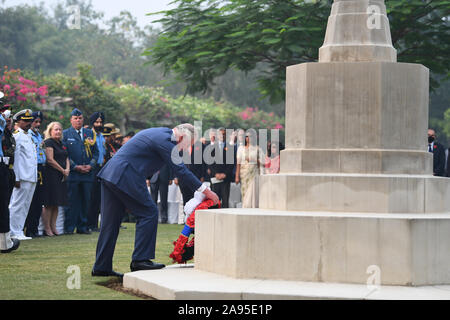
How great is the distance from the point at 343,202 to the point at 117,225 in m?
2.61

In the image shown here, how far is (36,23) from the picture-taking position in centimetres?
5912

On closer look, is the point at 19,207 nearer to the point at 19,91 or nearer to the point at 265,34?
the point at 265,34

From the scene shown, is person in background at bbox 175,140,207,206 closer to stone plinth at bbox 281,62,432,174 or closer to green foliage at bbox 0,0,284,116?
stone plinth at bbox 281,62,432,174

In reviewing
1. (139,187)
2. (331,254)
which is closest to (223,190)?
(139,187)

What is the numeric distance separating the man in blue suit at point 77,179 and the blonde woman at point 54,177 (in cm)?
29

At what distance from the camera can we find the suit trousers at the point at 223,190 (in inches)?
698

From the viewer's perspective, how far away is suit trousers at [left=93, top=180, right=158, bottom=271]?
8.13 meters

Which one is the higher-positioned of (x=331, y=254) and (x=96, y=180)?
(x=96, y=180)

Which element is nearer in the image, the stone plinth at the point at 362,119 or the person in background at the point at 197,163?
the stone plinth at the point at 362,119

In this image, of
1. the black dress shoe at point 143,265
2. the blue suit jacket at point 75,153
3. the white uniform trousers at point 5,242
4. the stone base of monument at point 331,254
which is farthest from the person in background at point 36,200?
the stone base of monument at point 331,254

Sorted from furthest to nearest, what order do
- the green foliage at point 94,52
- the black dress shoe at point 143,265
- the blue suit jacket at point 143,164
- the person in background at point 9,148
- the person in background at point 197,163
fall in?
1. the green foliage at point 94,52
2. the person in background at point 197,163
3. the person in background at point 9,148
4. the blue suit jacket at point 143,164
5. the black dress shoe at point 143,265

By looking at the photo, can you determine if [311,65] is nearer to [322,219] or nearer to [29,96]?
[322,219]

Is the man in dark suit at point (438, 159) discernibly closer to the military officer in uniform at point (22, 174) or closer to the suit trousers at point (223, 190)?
the suit trousers at point (223, 190)

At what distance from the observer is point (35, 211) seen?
1342 centimetres
